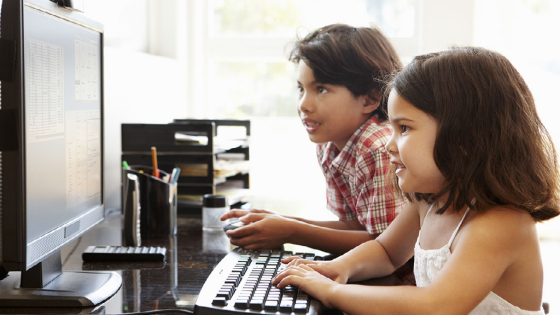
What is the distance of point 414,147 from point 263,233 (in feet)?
1.51

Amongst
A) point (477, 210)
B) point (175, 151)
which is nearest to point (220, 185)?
point (175, 151)

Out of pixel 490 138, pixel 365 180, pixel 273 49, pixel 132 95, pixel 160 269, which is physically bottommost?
pixel 160 269

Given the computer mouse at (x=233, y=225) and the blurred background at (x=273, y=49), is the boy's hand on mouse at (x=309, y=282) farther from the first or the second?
the blurred background at (x=273, y=49)

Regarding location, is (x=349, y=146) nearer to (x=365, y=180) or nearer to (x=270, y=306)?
(x=365, y=180)

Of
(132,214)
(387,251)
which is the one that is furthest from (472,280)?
(132,214)

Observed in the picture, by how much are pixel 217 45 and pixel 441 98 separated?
2.02m

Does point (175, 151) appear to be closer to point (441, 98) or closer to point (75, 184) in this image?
point (75, 184)

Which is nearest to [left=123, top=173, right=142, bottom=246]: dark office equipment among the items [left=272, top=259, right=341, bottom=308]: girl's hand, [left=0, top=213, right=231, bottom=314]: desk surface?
[left=0, top=213, right=231, bottom=314]: desk surface

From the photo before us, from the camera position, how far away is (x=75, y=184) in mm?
1016

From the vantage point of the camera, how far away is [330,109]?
140 centimetres

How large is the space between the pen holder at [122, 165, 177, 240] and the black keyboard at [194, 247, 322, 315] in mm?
522

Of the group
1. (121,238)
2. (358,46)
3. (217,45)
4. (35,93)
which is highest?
(217,45)

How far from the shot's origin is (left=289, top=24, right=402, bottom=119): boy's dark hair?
138 centimetres

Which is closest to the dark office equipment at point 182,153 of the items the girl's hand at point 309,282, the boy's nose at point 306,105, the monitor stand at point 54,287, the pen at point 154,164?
the pen at point 154,164
